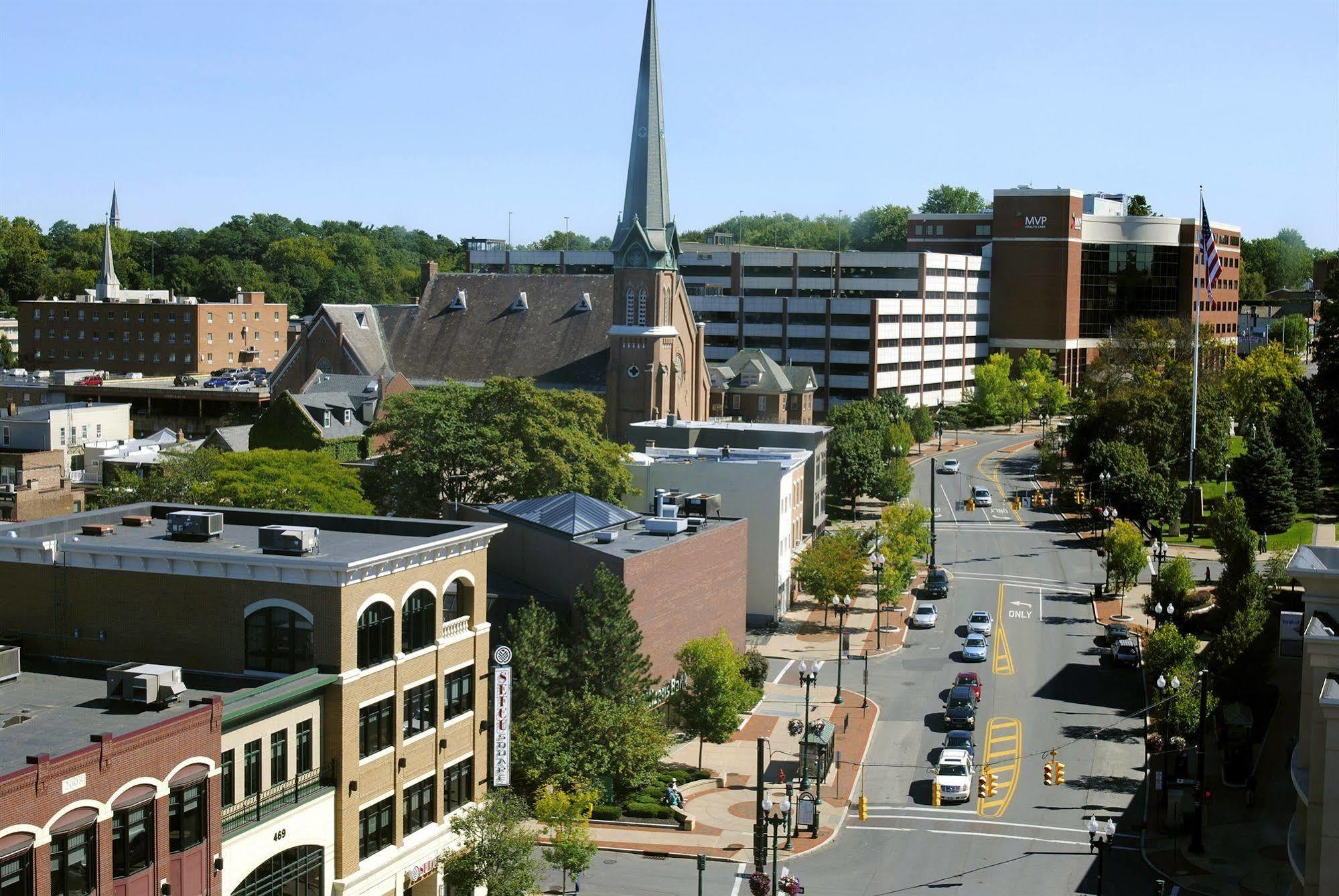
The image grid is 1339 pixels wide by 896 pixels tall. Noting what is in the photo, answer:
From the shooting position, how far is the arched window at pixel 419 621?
125ft

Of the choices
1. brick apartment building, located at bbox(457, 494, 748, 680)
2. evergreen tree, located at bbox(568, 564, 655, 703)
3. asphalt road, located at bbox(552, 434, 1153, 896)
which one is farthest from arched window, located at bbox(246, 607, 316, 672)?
brick apartment building, located at bbox(457, 494, 748, 680)

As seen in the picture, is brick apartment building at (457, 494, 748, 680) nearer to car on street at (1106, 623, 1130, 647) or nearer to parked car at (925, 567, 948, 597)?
car on street at (1106, 623, 1130, 647)

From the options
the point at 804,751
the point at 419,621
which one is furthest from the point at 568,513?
the point at 419,621

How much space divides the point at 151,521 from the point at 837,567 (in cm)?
4307

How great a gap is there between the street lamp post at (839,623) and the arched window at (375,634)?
33.4 meters

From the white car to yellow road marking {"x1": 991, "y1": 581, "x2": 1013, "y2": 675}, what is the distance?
1543 centimetres

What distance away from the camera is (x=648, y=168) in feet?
346

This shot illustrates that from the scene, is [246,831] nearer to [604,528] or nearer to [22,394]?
[604,528]

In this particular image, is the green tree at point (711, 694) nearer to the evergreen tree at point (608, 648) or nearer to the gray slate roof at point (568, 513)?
the evergreen tree at point (608, 648)

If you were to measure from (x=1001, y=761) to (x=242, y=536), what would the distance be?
3295 cm

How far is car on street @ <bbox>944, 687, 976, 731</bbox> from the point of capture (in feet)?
209

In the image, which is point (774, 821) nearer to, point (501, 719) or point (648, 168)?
point (501, 719)

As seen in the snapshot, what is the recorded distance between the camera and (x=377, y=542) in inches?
1599

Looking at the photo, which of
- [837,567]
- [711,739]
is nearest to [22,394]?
[837,567]
